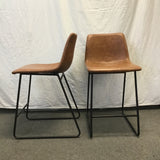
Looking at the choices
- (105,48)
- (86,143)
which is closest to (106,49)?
(105,48)

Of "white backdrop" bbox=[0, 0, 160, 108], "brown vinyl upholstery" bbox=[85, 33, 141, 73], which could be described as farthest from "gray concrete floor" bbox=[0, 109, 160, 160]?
"brown vinyl upholstery" bbox=[85, 33, 141, 73]

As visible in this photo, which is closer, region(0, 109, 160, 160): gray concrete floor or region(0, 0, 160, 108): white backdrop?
region(0, 109, 160, 160): gray concrete floor

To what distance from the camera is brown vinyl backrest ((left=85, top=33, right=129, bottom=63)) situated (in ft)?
4.63

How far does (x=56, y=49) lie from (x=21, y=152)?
1018mm

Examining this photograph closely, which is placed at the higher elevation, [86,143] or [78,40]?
[78,40]

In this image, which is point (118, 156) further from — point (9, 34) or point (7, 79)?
point (9, 34)

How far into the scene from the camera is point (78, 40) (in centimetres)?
151

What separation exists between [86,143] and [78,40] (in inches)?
40.3

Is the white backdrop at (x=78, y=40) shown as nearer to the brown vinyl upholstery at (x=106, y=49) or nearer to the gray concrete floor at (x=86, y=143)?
the brown vinyl upholstery at (x=106, y=49)

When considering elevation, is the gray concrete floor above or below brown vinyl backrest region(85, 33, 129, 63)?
below

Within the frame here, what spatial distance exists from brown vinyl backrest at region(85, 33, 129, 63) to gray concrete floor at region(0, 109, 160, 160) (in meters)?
0.66

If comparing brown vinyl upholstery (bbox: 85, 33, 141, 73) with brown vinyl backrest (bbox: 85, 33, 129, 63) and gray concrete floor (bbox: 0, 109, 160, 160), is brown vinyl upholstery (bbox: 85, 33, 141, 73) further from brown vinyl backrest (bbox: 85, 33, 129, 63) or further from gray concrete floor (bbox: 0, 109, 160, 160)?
gray concrete floor (bbox: 0, 109, 160, 160)

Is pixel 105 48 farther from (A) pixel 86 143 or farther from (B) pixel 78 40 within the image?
(A) pixel 86 143

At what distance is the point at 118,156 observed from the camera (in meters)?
0.98
